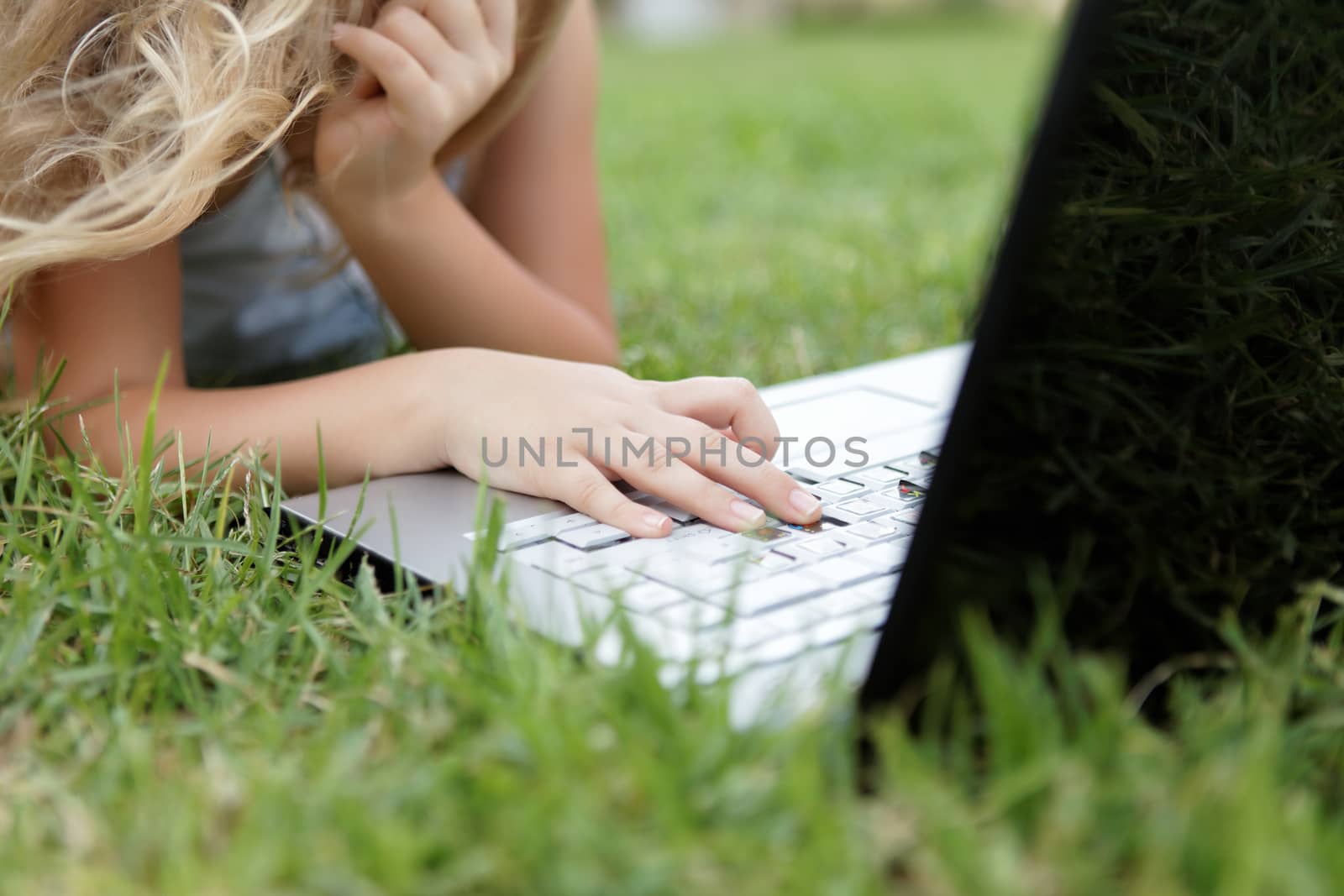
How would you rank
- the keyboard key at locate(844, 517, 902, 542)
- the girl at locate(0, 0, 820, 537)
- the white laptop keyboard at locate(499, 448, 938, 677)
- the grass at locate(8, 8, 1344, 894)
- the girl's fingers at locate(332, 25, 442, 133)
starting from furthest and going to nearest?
1. the girl's fingers at locate(332, 25, 442, 133)
2. the girl at locate(0, 0, 820, 537)
3. the keyboard key at locate(844, 517, 902, 542)
4. the white laptop keyboard at locate(499, 448, 938, 677)
5. the grass at locate(8, 8, 1344, 894)

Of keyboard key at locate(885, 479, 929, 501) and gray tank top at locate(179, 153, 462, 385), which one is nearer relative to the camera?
keyboard key at locate(885, 479, 929, 501)

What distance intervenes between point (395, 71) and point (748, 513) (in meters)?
0.50

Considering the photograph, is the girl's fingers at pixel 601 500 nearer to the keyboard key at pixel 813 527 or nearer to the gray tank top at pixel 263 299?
the keyboard key at pixel 813 527

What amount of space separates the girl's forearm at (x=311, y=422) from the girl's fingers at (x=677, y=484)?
0.48 feet

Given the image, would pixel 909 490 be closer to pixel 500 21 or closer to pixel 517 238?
→ pixel 500 21

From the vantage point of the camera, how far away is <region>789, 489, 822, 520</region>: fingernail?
2.14ft

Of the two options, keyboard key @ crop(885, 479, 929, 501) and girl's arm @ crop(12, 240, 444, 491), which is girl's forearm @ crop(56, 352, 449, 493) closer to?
girl's arm @ crop(12, 240, 444, 491)

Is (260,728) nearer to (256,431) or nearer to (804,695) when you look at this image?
(804,695)

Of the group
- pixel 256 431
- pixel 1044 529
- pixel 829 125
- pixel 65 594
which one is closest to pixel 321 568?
pixel 65 594

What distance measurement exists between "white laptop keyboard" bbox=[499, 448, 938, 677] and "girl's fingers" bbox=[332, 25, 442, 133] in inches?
16.7

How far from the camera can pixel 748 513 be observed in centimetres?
67

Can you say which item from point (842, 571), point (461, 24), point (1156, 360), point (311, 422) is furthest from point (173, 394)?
point (1156, 360)

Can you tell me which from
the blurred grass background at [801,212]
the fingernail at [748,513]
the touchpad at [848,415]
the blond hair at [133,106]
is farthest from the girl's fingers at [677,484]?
the blond hair at [133,106]

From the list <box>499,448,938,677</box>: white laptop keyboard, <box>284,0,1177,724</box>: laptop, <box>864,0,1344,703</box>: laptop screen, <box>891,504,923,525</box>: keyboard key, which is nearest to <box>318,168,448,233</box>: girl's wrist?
<box>284,0,1177,724</box>: laptop
